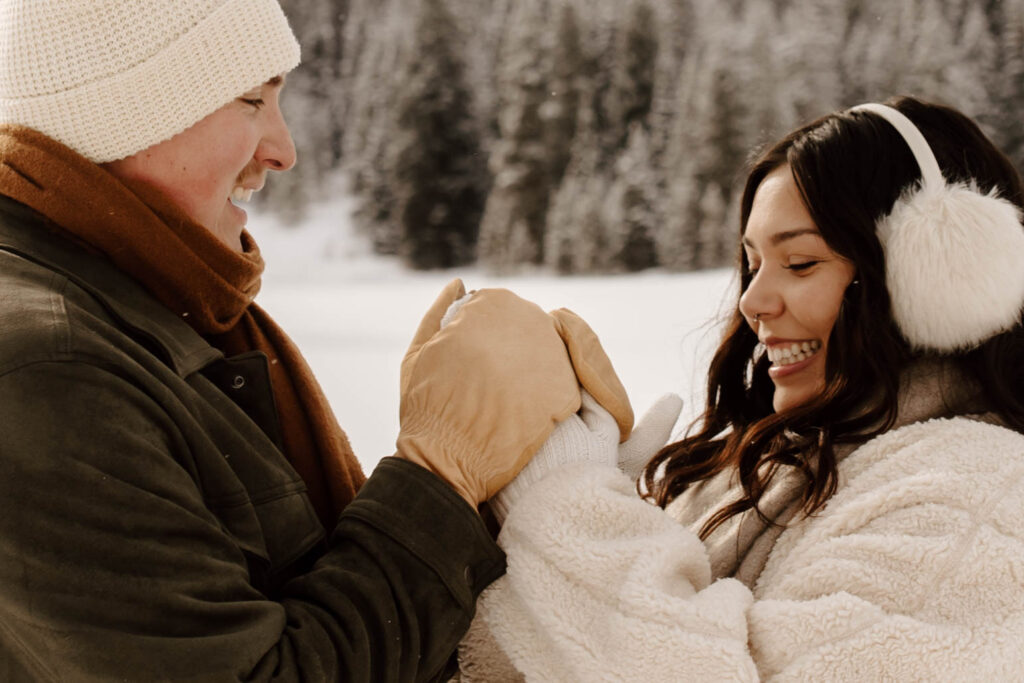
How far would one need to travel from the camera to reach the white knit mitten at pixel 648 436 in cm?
157

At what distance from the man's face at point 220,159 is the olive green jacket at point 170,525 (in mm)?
164

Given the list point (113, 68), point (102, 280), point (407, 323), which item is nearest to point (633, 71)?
point (407, 323)

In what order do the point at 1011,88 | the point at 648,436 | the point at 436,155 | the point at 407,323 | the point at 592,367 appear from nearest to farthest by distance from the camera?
the point at 592,367 < the point at 648,436 < the point at 407,323 < the point at 1011,88 < the point at 436,155

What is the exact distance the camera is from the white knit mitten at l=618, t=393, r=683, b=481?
1.57m

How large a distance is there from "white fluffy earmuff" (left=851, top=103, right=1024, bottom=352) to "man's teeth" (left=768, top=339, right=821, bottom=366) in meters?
0.19

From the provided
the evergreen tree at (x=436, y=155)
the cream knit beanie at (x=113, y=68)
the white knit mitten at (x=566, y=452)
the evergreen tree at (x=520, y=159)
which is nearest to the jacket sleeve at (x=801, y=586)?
the white knit mitten at (x=566, y=452)

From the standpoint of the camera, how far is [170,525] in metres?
0.90

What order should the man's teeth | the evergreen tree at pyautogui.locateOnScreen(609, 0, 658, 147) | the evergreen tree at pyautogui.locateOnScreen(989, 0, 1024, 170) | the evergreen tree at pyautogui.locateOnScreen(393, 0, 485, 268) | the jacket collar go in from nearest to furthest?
the jacket collar
the man's teeth
the evergreen tree at pyautogui.locateOnScreen(989, 0, 1024, 170)
the evergreen tree at pyautogui.locateOnScreen(609, 0, 658, 147)
the evergreen tree at pyautogui.locateOnScreen(393, 0, 485, 268)

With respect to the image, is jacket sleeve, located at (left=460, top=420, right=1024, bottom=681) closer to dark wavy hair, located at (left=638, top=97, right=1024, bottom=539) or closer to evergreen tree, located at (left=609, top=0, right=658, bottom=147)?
dark wavy hair, located at (left=638, top=97, right=1024, bottom=539)

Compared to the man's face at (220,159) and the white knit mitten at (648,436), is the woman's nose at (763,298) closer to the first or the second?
the white knit mitten at (648,436)

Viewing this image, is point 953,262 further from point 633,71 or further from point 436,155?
point 436,155

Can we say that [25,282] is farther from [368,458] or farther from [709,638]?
[368,458]

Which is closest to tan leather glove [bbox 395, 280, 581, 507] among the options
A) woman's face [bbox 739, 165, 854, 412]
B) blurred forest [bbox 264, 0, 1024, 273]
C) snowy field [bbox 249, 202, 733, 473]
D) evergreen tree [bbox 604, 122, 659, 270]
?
woman's face [bbox 739, 165, 854, 412]

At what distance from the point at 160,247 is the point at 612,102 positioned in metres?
15.6
